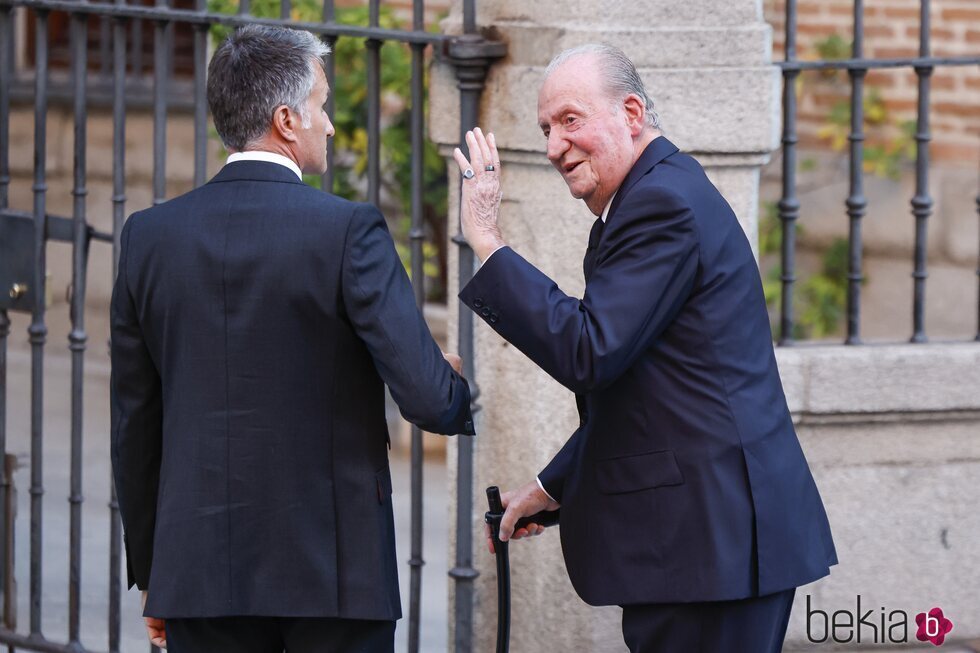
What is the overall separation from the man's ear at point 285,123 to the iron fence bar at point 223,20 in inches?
40.8

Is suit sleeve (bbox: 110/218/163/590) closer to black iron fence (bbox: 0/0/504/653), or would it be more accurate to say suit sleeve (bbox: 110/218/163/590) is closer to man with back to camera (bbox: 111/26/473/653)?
man with back to camera (bbox: 111/26/473/653)

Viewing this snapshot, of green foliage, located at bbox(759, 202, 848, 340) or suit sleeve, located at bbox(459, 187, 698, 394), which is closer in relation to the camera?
suit sleeve, located at bbox(459, 187, 698, 394)

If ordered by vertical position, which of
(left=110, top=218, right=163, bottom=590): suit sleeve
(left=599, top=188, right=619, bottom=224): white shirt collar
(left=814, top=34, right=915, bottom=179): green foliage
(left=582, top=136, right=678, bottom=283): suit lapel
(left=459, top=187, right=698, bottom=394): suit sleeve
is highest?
(left=814, top=34, right=915, bottom=179): green foliage

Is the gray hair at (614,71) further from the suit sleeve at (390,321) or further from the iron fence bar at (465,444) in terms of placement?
the iron fence bar at (465,444)

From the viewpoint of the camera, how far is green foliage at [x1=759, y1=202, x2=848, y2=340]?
7402mm

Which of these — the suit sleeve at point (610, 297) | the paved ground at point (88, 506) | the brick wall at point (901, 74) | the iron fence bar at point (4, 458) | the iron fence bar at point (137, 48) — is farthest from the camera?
the iron fence bar at point (137, 48)

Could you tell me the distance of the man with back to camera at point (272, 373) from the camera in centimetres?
291

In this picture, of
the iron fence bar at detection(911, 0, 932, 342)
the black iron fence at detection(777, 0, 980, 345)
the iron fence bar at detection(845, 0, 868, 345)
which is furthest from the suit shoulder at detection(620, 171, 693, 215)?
the iron fence bar at detection(911, 0, 932, 342)

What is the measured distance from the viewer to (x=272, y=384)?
2.96 metres

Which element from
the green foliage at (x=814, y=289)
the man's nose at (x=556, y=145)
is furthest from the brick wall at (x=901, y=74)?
the man's nose at (x=556, y=145)

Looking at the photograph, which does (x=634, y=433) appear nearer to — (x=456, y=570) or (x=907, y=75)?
(x=456, y=570)

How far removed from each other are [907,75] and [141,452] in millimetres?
5089

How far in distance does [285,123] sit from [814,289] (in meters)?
4.89

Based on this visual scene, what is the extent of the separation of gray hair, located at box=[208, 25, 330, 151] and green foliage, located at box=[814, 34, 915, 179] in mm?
4875
